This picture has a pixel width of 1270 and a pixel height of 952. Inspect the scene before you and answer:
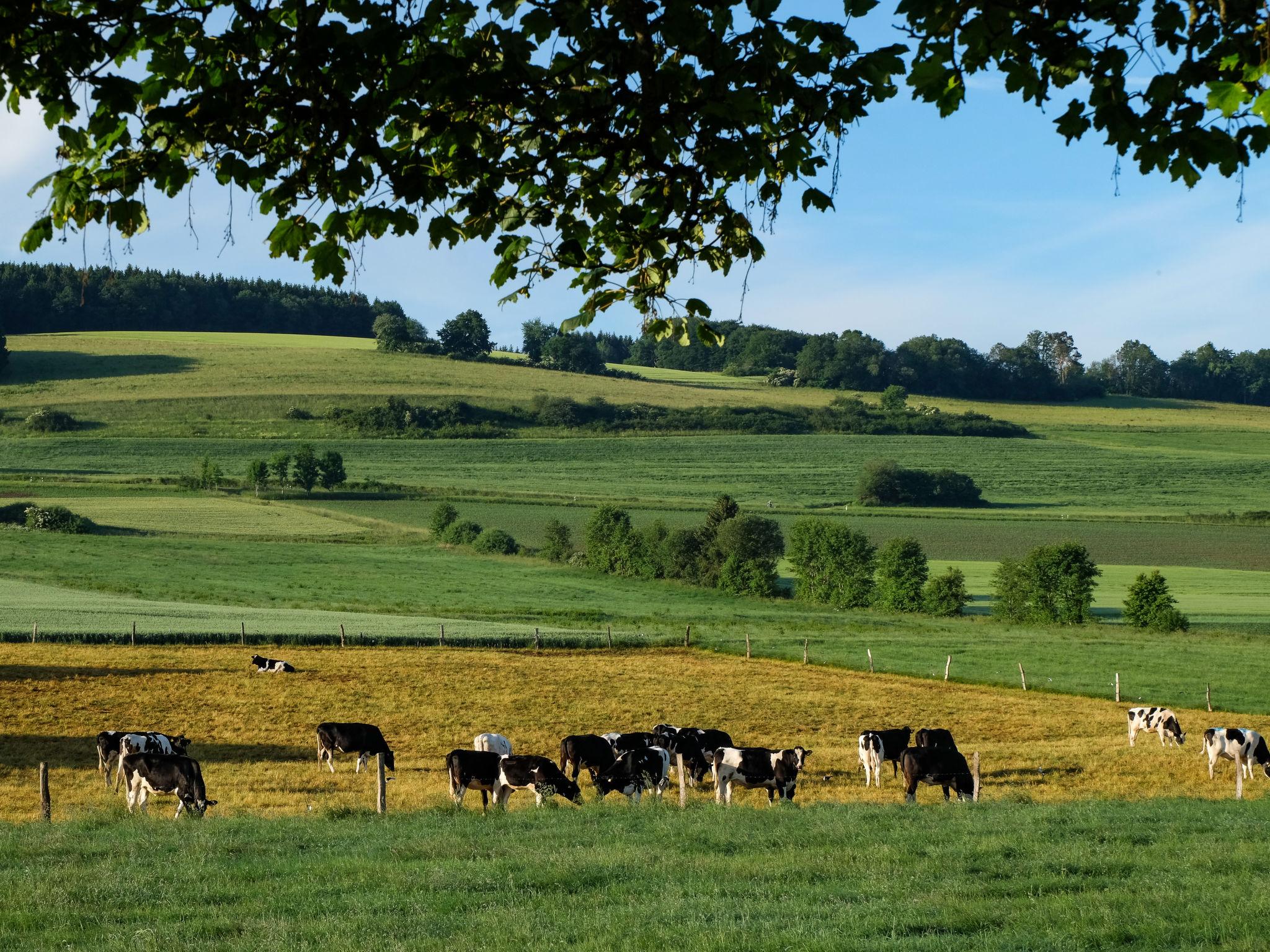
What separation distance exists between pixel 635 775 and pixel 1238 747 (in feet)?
39.1

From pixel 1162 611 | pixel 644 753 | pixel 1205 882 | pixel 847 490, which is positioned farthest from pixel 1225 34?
pixel 847 490

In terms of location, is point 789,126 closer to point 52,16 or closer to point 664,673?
point 52,16

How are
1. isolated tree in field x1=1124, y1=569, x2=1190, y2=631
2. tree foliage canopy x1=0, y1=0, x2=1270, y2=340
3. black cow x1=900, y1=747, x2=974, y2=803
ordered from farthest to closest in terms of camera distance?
isolated tree in field x1=1124, y1=569, x2=1190, y2=631, black cow x1=900, y1=747, x2=974, y2=803, tree foliage canopy x1=0, y1=0, x2=1270, y2=340

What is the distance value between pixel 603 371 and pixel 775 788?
144m

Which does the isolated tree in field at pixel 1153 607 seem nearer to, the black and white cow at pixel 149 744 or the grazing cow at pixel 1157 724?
the grazing cow at pixel 1157 724

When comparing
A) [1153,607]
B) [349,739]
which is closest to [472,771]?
[349,739]

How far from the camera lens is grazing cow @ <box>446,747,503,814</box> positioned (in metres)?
18.2

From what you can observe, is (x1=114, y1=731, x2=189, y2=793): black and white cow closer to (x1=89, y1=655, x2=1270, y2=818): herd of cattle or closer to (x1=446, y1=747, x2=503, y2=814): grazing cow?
(x1=89, y1=655, x2=1270, y2=818): herd of cattle

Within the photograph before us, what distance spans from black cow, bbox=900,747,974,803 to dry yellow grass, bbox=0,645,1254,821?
0.56 meters

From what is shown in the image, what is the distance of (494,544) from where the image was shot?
8344 cm

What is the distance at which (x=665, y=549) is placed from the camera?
77.6m

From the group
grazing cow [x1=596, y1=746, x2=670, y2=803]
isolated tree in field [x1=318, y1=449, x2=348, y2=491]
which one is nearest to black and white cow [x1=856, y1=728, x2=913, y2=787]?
grazing cow [x1=596, y1=746, x2=670, y2=803]

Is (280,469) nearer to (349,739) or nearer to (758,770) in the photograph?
(349,739)

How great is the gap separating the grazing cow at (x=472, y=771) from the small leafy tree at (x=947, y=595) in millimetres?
47918
